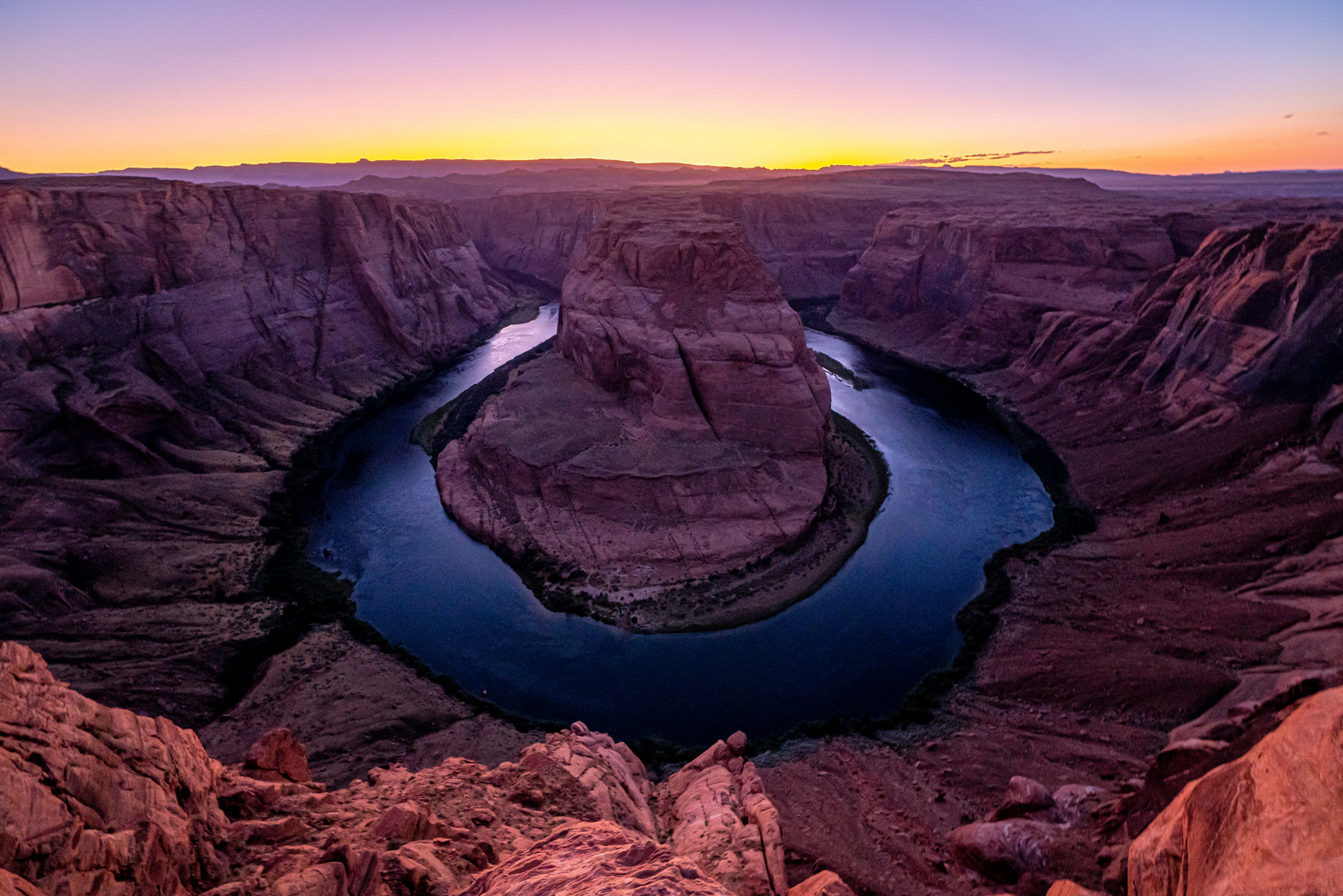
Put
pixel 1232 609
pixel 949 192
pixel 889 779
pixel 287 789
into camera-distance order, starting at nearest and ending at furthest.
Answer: pixel 287 789 → pixel 889 779 → pixel 1232 609 → pixel 949 192

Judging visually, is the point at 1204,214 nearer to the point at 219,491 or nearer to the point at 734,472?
the point at 734,472

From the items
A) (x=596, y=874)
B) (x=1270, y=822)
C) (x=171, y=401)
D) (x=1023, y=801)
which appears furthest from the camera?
(x=171, y=401)

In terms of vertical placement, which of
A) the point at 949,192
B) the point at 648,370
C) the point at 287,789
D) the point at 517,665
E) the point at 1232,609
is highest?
the point at 949,192

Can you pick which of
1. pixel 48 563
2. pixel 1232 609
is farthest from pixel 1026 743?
pixel 48 563

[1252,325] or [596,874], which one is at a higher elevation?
[1252,325]

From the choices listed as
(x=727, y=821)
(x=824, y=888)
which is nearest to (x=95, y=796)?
(x=727, y=821)

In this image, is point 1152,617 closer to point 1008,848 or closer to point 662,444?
point 1008,848
